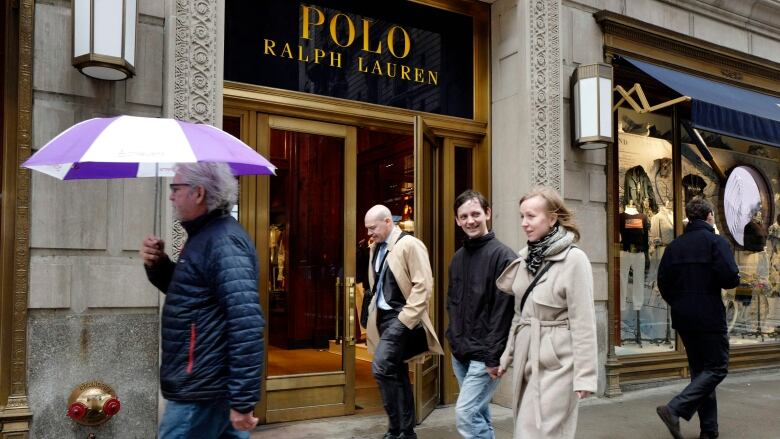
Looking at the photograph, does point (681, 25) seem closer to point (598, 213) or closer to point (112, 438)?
point (598, 213)

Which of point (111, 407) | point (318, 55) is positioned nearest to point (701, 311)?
point (318, 55)

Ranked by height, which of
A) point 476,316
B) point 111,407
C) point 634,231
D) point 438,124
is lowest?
point 111,407

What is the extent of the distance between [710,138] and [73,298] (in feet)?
28.3

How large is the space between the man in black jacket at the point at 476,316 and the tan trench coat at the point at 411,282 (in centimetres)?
30

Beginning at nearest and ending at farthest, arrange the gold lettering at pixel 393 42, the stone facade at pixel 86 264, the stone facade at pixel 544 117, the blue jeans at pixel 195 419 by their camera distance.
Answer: the blue jeans at pixel 195 419 → the stone facade at pixel 86 264 → the gold lettering at pixel 393 42 → the stone facade at pixel 544 117

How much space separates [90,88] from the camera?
16.5 feet

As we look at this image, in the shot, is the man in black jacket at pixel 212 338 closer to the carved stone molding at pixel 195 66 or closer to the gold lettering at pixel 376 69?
the carved stone molding at pixel 195 66

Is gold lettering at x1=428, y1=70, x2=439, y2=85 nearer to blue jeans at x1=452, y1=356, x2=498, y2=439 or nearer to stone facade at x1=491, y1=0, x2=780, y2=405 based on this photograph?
stone facade at x1=491, y1=0, x2=780, y2=405

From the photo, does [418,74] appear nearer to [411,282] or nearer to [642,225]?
[411,282]

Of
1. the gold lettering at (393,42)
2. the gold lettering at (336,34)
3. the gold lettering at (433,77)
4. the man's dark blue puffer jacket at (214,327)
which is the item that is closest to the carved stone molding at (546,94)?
the gold lettering at (433,77)

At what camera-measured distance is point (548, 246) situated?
375 centimetres

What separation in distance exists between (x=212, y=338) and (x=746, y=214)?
9.47 m

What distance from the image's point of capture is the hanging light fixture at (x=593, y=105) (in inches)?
291

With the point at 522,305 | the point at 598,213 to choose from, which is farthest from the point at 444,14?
the point at 522,305
